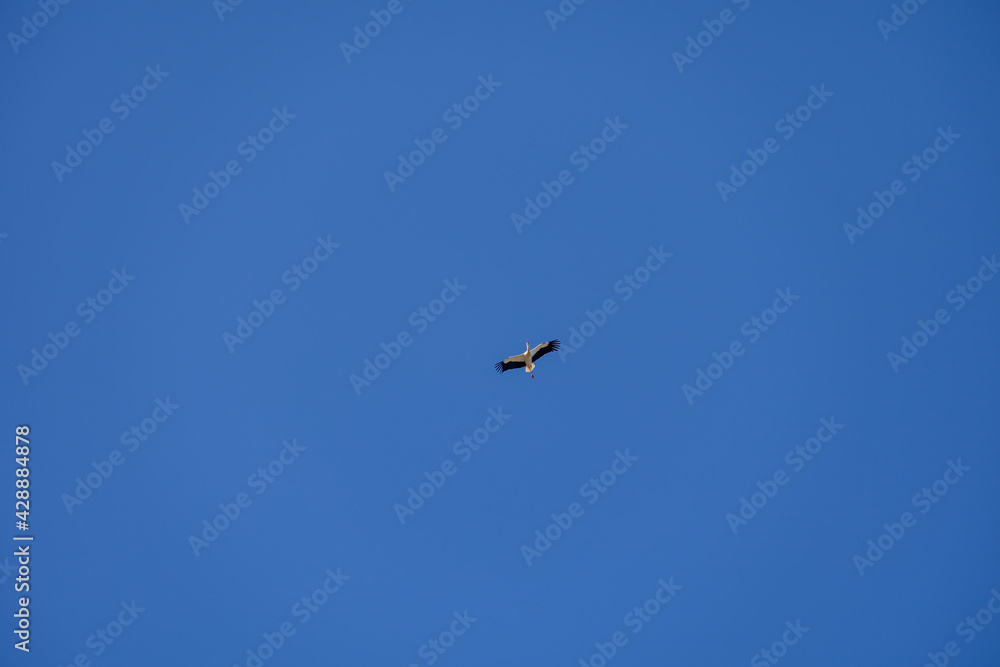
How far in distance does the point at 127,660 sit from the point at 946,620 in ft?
156

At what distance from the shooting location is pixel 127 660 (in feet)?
173
